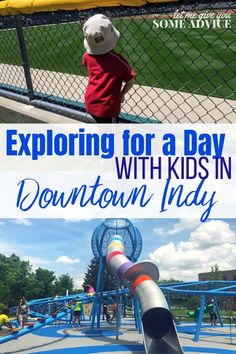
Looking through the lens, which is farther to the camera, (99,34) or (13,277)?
(99,34)

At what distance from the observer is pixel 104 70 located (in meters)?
3.80

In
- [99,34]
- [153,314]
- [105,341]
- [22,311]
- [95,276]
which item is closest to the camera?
[153,314]

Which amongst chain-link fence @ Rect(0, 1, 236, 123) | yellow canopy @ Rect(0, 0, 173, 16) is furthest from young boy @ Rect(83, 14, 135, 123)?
chain-link fence @ Rect(0, 1, 236, 123)

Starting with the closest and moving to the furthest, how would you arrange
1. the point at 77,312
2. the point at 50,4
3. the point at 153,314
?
the point at 153,314 → the point at 77,312 → the point at 50,4

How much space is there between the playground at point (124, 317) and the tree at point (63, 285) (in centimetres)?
13

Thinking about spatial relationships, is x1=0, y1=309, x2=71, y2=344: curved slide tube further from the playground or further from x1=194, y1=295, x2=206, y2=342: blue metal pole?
x1=194, y1=295, x2=206, y2=342: blue metal pole

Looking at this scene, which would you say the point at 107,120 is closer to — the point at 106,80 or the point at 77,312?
the point at 106,80

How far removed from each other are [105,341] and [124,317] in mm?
259

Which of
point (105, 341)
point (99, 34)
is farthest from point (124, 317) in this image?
point (99, 34)

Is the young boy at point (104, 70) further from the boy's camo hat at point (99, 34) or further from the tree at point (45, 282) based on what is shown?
the tree at point (45, 282)

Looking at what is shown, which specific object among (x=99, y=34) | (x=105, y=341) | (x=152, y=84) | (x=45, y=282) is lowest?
(x=105, y=341)

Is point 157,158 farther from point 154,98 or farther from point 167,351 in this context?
point 154,98

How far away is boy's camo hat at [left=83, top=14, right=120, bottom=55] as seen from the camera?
11.8 feet

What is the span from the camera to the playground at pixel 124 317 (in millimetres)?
2361
